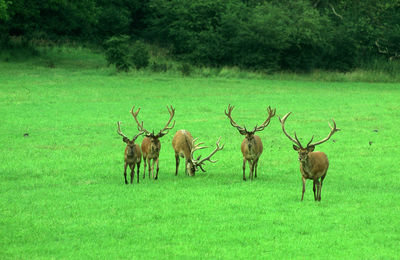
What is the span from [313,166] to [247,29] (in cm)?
3960

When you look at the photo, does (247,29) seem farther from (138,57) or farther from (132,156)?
(132,156)

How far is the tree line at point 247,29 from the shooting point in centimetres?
5150

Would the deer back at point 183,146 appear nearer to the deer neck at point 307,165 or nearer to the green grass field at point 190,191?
the green grass field at point 190,191

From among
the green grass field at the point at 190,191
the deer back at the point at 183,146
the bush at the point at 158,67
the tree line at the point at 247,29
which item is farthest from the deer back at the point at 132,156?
the tree line at the point at 247,29

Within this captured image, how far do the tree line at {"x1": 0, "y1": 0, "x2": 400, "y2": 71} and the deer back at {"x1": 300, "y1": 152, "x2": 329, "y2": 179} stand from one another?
3766 cm

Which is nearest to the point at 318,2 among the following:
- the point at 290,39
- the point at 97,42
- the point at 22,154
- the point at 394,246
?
the point at 290,39

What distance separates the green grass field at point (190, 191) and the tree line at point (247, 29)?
2029cm

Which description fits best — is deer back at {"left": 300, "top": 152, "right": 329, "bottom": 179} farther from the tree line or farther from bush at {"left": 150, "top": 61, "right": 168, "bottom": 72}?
the tree line

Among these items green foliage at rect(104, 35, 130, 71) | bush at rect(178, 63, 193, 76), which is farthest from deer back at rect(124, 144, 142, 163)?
bush at rect(178, 63, 193, 76)

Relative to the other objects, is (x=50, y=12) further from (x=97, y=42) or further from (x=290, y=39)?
(x=290, y=39)

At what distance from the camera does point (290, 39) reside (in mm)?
52062

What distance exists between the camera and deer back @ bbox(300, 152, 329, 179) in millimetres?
13086

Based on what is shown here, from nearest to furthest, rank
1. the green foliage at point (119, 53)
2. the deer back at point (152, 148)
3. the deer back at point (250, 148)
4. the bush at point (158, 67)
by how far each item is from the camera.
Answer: the deer back at point (250, 148) < the deer back at point (152, 148) < the green foliage at point (119, 53) < the bush at point (158, 67)

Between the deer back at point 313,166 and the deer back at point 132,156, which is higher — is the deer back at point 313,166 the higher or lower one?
the higher one
